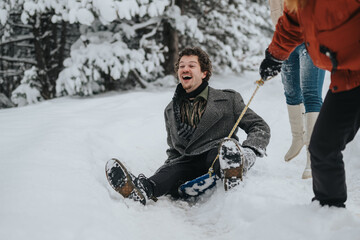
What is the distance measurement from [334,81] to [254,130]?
1.22 metres

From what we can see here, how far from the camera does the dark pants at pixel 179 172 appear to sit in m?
2.48

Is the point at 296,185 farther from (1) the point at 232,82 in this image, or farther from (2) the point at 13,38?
(2) the point at 13,38

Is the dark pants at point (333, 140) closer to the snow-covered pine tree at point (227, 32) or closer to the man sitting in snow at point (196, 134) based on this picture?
the man sitting in snow at point (196, 134)

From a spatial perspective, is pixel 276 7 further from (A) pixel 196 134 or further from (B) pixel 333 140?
(B) pixel 333 140

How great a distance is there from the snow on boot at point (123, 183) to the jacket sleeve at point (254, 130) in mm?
948

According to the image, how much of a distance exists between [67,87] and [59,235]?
209 inches

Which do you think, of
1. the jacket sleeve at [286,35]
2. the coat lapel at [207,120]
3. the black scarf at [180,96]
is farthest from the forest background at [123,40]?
the jacket sleeve at [286,35]

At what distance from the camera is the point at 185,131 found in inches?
111

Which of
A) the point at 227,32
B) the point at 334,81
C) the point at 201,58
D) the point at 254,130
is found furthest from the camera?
the point at 227,32

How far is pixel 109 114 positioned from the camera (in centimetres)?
456

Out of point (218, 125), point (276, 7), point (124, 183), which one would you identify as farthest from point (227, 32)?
point (124, 183)

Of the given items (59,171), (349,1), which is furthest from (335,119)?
(59,171)

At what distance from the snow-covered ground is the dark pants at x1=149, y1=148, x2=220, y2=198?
113 mm

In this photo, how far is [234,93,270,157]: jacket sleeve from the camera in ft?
8.31
